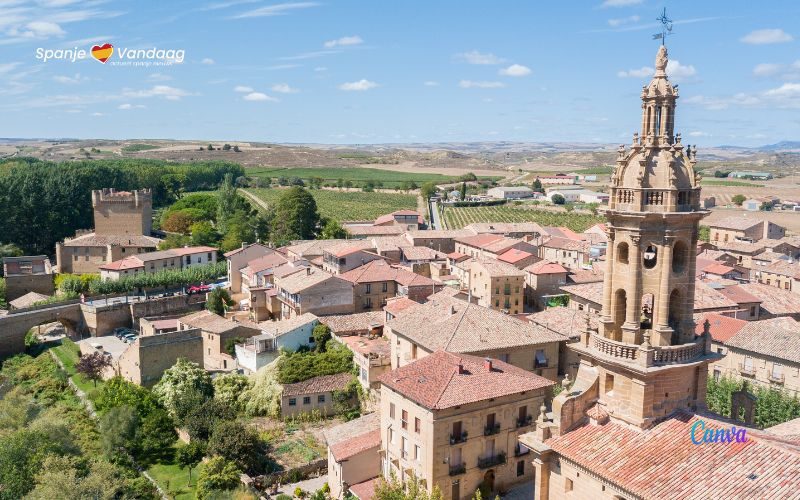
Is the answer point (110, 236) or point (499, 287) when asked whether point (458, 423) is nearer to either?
point (499, 287)

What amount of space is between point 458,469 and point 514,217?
11274cm

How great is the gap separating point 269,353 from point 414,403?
19.9 meters

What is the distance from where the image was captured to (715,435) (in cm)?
1720

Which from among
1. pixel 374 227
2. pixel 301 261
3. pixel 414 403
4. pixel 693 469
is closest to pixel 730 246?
pixel 374 227

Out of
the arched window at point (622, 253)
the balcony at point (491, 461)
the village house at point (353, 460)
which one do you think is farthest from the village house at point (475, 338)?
the arched window at point (622, 253)

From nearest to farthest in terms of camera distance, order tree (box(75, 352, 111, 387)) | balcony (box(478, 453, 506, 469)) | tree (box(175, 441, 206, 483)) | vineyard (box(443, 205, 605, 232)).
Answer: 1. balcony (box(478, 453, 506, 469))
2. tree (box(175, 441, 206, 483))
3. tree (box(75, 352, 111, 387))
4. vineyard (box(443, 205, 605, 232))

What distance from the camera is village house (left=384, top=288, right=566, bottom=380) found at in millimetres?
35500

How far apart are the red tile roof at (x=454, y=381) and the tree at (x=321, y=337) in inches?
663

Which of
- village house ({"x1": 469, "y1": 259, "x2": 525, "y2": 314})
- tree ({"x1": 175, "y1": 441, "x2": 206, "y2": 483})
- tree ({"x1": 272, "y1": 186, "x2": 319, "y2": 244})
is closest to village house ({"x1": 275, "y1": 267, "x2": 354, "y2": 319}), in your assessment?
village house ({"x1": 469, "y1": 259, "x2": 525, "y2": 314})

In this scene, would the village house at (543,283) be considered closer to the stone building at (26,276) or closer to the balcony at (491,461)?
the balcony at (491,461)

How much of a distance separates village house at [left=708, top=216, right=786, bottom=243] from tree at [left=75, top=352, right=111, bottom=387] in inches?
3260

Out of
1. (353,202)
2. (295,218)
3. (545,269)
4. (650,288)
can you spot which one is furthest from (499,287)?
(353,202)

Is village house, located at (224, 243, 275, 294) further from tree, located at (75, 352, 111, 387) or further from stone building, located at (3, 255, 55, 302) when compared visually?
tree, located at (75, 352, 111, 387)

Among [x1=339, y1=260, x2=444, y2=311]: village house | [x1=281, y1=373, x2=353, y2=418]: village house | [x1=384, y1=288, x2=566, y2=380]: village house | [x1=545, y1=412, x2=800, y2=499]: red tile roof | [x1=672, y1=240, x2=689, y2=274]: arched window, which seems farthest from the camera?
[x1=339, y1=260, x2=444, y2=311]: village house
